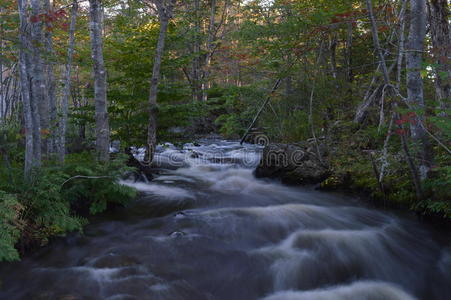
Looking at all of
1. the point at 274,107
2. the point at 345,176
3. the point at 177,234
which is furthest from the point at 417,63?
the point at 274,107

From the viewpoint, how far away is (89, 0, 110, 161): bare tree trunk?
670 centimetres

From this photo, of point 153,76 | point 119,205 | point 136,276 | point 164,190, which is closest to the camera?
point 136,276

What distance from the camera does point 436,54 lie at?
183 inches

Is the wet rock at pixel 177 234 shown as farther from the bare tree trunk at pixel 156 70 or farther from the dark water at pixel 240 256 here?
the bare tree trunk at pixel 156 70

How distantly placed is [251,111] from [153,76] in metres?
5.21

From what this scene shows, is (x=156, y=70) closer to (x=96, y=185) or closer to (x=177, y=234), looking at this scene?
(x=96, y=185)

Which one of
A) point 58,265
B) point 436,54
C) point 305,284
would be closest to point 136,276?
point 58,265

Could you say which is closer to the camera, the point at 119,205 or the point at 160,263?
the point at 160,263

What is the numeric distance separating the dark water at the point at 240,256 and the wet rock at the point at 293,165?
1.17m

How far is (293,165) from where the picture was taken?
358 inches

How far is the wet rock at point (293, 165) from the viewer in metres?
8.56

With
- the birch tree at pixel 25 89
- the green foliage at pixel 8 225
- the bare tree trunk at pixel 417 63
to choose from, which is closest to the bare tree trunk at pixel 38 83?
the birch tree at pixel 25 89

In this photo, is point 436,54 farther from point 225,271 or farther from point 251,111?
point 251,111

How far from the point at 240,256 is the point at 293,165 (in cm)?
471
